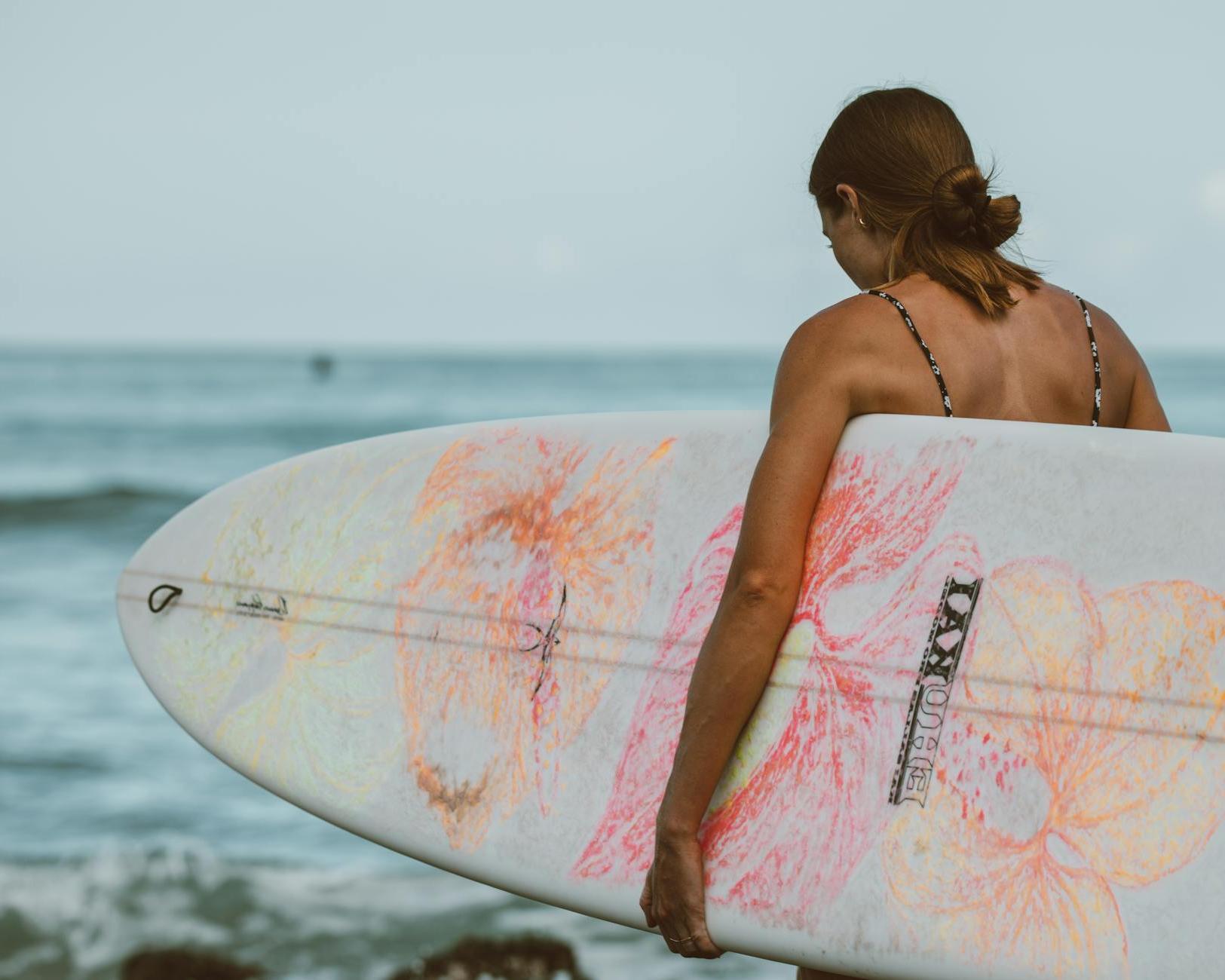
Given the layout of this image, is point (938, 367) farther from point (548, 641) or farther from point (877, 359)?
point (548, 641)

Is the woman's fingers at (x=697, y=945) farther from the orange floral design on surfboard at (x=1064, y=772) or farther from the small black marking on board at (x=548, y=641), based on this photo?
the small black marking on board at (x=548, y=641)

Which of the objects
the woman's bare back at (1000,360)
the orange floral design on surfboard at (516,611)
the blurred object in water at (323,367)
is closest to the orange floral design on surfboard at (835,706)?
the woman's bare back at (1000,360)

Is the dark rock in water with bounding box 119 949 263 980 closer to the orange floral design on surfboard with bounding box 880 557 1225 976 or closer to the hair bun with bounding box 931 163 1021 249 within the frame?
the orange floral design on surfboard with bounding box 880 557 1225 976

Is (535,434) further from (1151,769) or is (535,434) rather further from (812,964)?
(1151,769)

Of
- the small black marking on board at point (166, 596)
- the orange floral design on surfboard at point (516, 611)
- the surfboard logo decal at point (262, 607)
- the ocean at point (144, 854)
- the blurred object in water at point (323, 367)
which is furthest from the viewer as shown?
the blurred object in water at point (323, 367)

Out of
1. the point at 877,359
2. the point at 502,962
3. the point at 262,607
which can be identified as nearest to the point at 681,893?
the point at 877,359

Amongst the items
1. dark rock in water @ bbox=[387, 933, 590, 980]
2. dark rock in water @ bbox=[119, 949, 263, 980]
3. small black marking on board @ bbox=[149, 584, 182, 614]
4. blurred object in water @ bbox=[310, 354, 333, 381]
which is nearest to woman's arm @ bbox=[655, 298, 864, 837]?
small black marking on board @ bbox=[149, 584, 182, 614]

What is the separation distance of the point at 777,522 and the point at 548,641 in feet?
2.41

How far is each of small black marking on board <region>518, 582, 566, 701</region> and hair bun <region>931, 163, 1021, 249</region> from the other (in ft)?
3.02

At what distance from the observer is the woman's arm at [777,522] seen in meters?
1.57

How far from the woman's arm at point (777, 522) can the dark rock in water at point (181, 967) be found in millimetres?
2803

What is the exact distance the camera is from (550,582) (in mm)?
2246

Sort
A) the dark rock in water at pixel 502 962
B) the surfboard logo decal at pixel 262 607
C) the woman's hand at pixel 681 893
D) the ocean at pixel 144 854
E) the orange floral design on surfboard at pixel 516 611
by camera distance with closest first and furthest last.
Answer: the woman's hand at pixel 681 893, the orange floral design on surfboard at pixel 516 611, the surfboard logo decal at pixel 262 607, the dark rock in water at pixel 502 962, the ocean at pixel 144 854

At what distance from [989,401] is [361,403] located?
27916 mm
